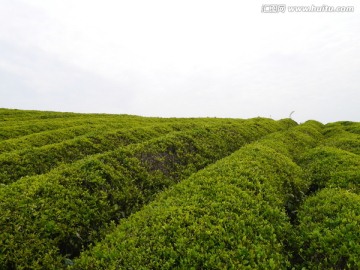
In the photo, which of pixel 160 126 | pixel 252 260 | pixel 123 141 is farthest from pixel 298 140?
pixel 252 260

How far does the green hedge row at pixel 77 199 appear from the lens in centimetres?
1036

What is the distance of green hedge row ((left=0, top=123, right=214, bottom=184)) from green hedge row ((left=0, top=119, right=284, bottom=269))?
4502mm

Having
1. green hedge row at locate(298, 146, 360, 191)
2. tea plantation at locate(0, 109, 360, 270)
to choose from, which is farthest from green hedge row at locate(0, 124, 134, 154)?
green hedge row at locate(298, 146, 360, 191)

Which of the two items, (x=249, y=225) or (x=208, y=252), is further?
(x=249, y=225)

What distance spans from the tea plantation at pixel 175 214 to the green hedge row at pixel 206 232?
0.13ft

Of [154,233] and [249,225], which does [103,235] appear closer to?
[154,233]

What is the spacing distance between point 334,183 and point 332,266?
8.19 meters

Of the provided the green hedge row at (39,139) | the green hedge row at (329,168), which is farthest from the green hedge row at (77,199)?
the green hedge row at (39,139)

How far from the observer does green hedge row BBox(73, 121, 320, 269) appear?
353 inches

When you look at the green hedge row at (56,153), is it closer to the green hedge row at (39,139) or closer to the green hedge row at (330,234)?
the green hedge row at (39,139)

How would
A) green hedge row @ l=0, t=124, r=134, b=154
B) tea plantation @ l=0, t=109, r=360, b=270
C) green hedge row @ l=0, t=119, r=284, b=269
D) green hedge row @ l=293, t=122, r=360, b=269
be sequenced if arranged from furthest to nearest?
green hedge row @ l=0, t=124, r=134, b=154 → green hedge row @ l=0, t=119, r=284, b=269 → green hedge row @ l=293, t=122, r=360, b=269 → tea plantation @ l=0, t=109, r=360, b=270

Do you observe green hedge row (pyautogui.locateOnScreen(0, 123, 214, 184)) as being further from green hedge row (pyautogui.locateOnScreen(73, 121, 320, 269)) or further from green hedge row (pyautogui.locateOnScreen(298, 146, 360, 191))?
green hedge row (pyautogui.locateOnScreen(298, 146, 360, 191))

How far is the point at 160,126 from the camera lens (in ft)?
114

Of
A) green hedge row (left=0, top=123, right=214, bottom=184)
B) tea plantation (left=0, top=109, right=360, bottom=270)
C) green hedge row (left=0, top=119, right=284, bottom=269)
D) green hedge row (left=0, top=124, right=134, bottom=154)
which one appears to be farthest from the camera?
green hedge row (left=0, top=124, right=134, bottom=154)
